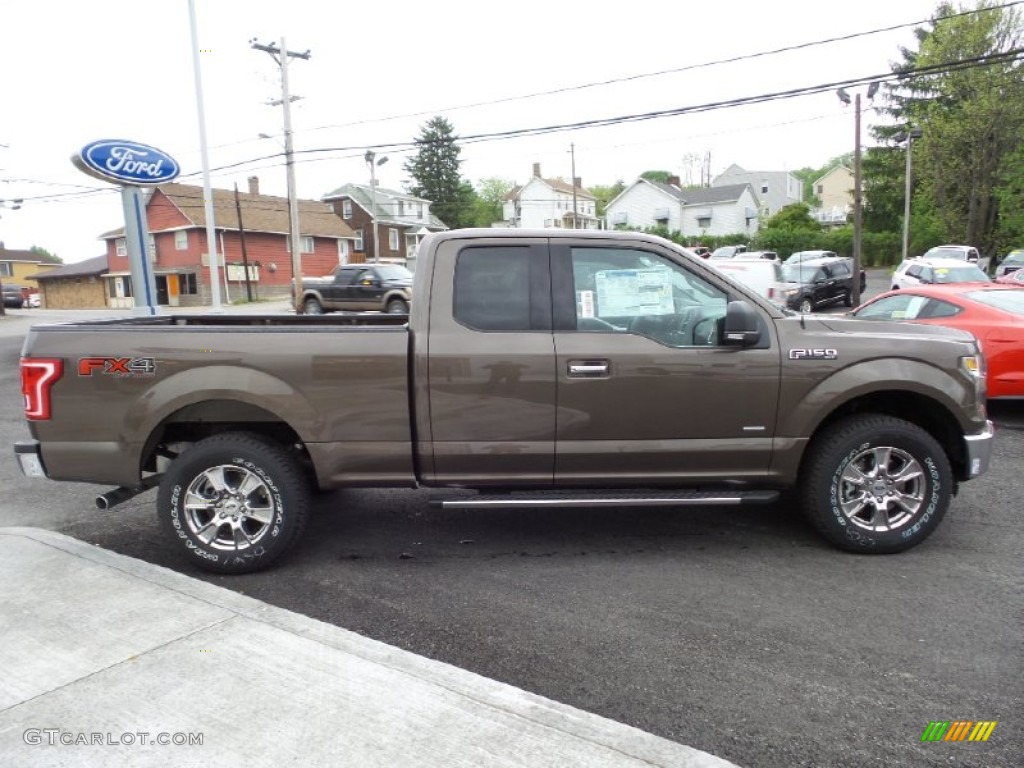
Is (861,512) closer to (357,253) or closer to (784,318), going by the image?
(784,318)

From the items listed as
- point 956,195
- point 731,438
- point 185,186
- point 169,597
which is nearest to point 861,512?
point 731,438

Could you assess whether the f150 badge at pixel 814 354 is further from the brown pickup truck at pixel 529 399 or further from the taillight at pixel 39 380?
the taillight at pixel 39 380

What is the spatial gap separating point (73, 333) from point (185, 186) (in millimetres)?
47467

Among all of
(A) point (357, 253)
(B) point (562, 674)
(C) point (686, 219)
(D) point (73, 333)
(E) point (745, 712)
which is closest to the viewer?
(E) point (745, 712)

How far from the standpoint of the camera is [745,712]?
279 cm

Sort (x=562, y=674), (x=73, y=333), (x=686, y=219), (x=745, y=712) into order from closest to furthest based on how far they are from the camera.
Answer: (x=745, y=712), (x=562, y=674), (x=73, y=333), (x=686, y=219)

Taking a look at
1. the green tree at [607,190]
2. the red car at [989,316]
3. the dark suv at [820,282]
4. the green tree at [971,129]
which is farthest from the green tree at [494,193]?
the red car at [989,316]

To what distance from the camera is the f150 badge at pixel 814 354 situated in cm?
412

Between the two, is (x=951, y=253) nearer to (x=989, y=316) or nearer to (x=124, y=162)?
(x=989, y=316)

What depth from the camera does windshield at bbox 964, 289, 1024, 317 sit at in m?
7.45

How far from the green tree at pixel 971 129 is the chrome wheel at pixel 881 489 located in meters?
37.4

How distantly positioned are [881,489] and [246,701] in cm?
358

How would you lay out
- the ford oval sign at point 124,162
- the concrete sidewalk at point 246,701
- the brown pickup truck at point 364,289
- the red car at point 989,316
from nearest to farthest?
the concrete sidewalk at point 246,701 < the red car at point 989,316 < the ford oval sign at point 124,162 < the brown pickup truck at point 364,289

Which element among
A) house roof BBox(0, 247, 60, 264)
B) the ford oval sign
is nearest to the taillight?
the ford oval sign
